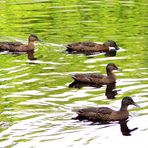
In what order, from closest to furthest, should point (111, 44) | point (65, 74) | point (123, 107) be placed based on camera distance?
point (123, 107) → point (65, 74) → point (111, 44)

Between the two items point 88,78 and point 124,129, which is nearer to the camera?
point 124,129

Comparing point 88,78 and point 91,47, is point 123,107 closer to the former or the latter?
point 88,78

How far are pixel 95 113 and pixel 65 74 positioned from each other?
5.15 metres

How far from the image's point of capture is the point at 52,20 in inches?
1352

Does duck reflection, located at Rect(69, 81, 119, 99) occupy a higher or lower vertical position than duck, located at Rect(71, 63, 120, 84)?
lower

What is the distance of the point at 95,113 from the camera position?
18672 millimetres

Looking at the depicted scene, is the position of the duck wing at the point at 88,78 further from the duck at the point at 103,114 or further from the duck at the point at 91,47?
the duck at the point at 91,47

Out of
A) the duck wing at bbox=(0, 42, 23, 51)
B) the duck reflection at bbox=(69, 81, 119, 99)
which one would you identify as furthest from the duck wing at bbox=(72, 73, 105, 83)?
the duck wing at bbox=(0, 42, 23, 51)

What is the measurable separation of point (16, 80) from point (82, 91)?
2.55 metres

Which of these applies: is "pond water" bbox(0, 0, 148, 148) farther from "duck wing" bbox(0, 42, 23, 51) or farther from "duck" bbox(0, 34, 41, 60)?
"duck wing" bbox(0, 42, 23, 51)

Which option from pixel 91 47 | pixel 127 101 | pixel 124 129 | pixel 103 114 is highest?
pixel 91 47

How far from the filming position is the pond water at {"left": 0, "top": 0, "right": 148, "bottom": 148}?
1725 cm

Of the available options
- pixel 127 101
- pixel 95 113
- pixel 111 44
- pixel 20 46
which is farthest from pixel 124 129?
pixel 20 46

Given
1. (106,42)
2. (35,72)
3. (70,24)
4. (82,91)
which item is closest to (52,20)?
(70,24)
